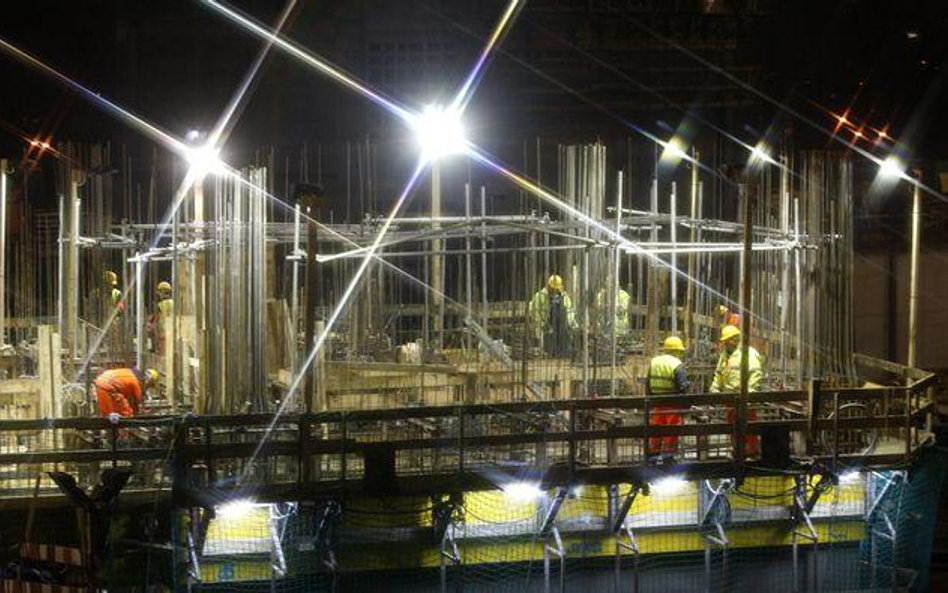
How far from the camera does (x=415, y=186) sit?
24.8 meters

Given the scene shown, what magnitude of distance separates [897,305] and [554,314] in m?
9.74

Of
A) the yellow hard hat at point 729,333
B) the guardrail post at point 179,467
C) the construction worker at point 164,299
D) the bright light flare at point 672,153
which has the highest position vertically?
the bright light flare at point 672,153

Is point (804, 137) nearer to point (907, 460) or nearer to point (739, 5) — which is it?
point (739, 5)

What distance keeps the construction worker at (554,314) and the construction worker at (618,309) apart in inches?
16.4

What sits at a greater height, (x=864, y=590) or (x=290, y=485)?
(x=290, y=485)

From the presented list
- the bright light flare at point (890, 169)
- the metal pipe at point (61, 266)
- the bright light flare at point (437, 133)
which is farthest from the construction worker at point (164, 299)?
the bright light flare at point (890, 169)

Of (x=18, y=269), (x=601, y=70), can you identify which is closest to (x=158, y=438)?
(x=18, y=269)

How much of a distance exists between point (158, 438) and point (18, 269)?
962cm

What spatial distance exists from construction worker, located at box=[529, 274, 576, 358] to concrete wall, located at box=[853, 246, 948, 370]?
26.2 feet

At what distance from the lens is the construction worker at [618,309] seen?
626 inches

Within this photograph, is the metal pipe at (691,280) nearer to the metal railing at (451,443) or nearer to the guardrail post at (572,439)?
the metal railing at (451,443)

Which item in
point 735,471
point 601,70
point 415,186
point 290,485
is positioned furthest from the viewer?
point 601,70

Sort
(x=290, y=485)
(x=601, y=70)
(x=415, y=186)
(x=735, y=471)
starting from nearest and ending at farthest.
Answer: (x=290, y=485) → (x=735, y=471) → (x=415, y=186) → (x=601, y=70)

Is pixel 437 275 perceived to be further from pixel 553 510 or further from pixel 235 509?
pixel 235 509
